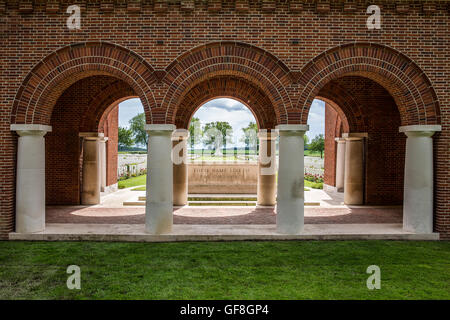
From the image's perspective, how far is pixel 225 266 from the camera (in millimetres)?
6516

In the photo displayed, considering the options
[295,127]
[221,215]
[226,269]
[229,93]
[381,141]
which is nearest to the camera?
[226,269]

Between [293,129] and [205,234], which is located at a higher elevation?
[293,129]

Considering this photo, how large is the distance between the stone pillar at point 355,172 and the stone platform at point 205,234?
14.4 feet

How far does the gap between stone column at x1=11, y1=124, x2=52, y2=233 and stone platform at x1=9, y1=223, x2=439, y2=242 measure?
39cm

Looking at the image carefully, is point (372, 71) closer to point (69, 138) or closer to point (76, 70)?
point (76, 70)

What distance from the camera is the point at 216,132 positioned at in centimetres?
5238

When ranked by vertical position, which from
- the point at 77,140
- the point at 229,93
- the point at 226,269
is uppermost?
the point at 229,93

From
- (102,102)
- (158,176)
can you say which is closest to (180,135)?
(102,102)

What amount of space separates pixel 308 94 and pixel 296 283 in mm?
4891

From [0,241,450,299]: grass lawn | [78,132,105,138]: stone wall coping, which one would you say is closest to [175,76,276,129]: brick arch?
[78,132,105,138]: stone wall coping

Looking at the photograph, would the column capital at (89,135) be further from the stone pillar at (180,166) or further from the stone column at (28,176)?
the stone column at (28,176)

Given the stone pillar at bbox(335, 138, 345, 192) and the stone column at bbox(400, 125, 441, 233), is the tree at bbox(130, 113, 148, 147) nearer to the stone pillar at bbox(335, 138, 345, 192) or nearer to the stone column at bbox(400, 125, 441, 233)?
the stone pillar at bbox(335, 138, 345, 192)

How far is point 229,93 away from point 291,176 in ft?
21.5

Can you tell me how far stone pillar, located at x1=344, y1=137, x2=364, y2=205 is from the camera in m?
13.2
